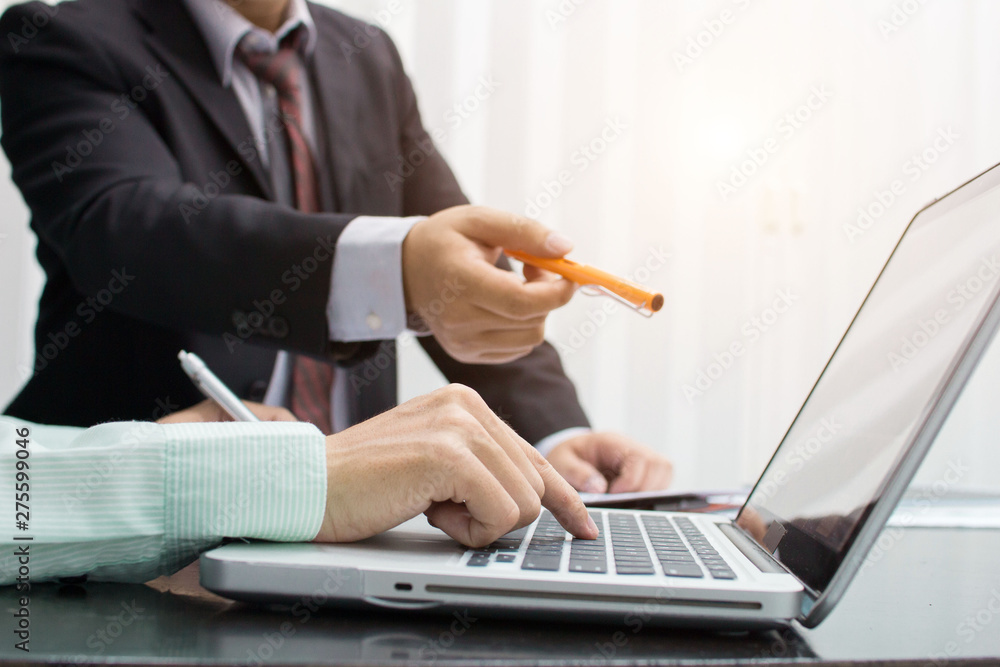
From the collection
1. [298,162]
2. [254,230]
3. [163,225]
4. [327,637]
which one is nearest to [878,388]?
[327,637]

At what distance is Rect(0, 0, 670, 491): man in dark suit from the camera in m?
0.69

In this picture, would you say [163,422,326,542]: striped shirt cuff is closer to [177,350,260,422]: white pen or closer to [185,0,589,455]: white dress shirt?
[177,350,260,422]: white pen

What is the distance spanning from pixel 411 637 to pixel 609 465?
544 mm

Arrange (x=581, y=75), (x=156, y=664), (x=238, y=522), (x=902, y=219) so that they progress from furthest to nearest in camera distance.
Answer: (x=902, y=219)
(x=581, y=75)
(x=238, y=522)
(x=156, y=664)

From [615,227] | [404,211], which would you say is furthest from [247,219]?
[615,227]

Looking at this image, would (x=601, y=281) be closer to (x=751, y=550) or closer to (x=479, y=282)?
(x=479, y=282)

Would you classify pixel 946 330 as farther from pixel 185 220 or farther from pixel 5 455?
pixel 185 220

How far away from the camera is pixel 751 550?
386mm

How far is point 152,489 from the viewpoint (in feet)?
1.06

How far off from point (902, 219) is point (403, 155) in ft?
4.53

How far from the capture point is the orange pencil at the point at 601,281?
1.71 feet

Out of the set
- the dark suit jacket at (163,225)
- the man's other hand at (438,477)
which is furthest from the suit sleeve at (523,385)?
the man's other hand at (438,477)

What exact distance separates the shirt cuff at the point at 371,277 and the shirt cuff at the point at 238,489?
0.37m

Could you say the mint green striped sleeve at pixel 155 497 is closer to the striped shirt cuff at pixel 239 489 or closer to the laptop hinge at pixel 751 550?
the striped shirt cuff at pixel 239 489
